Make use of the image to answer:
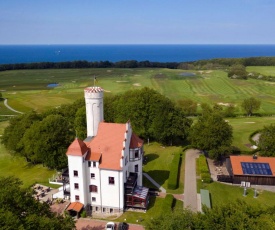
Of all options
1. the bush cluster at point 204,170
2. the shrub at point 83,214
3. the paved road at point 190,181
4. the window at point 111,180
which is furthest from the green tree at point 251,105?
the shrub at point 83,214

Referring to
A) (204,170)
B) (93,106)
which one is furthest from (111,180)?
(204,170)

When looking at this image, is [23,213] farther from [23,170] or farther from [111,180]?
[23,170]

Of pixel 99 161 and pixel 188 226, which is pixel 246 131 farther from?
pixel 188 226

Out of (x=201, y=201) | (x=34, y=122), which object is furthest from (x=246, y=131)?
(x=34, y=122)

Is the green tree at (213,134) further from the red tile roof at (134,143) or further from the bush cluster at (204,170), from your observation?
the red tile roof at (134,143)

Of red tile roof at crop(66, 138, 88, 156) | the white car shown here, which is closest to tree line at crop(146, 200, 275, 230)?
the white car

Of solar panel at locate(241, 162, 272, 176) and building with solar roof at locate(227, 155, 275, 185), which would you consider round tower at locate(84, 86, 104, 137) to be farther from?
solar panel at locate(241, 162, 272, 176)
